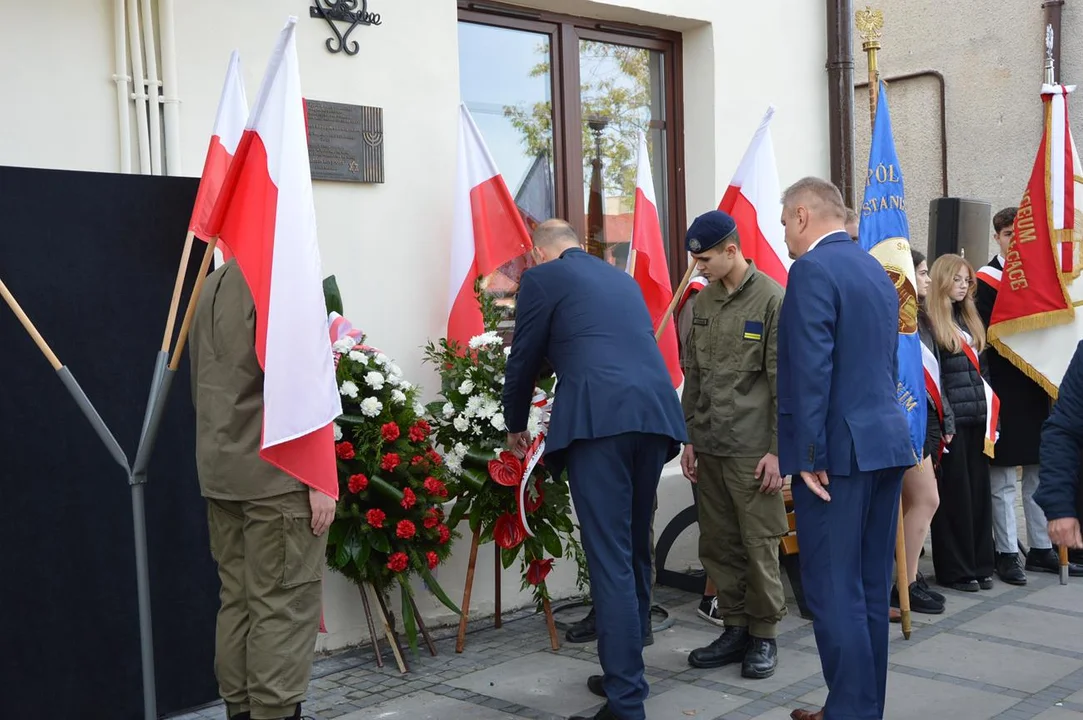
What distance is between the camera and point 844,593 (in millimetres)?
3752

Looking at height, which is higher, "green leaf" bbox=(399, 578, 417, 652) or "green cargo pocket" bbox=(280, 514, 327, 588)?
"green cargo pocket" bbox=(280, 514, 327, 588)

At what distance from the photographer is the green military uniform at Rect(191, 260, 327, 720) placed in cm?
359

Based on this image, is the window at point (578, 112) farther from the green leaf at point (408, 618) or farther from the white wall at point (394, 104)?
the green leaf at point (408, 618)

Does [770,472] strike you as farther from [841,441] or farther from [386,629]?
[386,629]

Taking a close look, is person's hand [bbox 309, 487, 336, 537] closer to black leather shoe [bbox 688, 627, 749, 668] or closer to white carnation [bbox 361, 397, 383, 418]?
white carnation [bbox 361, 397, 383, 418]

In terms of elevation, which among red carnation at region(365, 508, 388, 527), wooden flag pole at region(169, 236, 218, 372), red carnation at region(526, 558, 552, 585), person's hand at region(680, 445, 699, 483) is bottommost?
red carnation at region(526, 558, 552, 585)

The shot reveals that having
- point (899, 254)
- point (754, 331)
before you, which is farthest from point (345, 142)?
point (899, 254)

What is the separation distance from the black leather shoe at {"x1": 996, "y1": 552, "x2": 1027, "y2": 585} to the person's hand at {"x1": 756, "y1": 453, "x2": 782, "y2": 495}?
238cm

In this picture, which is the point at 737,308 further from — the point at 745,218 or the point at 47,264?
the point at 47,264

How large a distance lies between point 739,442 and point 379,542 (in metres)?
1.61

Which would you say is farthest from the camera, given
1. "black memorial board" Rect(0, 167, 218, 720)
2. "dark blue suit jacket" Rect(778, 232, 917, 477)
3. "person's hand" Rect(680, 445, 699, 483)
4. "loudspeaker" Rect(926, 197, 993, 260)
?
"loudspeaker" Rect(926, 197, 993, 260)

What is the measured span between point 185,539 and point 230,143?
1.54 m

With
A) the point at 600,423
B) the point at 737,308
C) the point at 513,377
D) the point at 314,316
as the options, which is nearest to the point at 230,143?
the point at 314,316

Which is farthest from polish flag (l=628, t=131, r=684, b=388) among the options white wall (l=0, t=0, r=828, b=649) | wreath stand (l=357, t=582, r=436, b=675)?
wreath stand (l=357, t=582, r=436, b=675)
